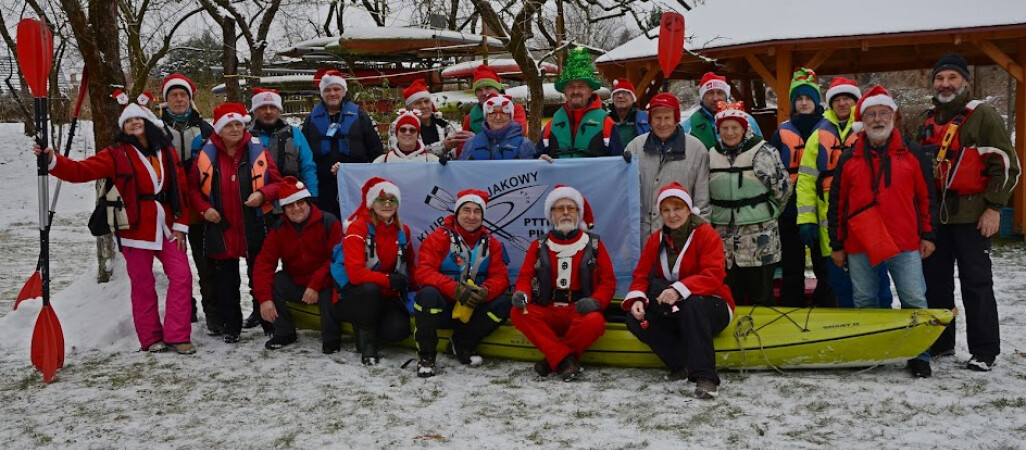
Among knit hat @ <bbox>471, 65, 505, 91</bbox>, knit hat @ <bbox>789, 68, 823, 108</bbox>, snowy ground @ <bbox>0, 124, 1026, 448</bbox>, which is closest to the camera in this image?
snowy ground @ <bbox>0, 124, 1026, 448</bbox>

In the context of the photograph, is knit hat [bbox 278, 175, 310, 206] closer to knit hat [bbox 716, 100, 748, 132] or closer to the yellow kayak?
the yellow kayak

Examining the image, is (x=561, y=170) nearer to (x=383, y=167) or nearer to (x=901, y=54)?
(x=383, y=167)

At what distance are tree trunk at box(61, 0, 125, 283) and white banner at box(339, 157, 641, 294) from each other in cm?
261

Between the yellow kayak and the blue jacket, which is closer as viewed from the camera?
the yellow kayak

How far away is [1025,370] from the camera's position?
4645mm

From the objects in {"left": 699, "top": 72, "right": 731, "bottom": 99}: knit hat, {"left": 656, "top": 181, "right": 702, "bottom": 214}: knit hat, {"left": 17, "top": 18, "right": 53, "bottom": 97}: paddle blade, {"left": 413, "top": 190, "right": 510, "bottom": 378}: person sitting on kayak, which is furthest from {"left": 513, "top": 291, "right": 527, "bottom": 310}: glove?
{"left": 17, "top": 18, "right": 53, "bottom": 97}: paddle blade

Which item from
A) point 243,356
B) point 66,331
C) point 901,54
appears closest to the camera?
point 243,356

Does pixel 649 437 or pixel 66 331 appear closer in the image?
pixel 649 437

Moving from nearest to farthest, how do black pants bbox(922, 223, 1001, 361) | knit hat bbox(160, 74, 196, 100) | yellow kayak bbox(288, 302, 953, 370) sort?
yellow kayak bbox(288, 302, 953, 370), black pants bbox(922, 223, 1001, 361), knit hat bbox(160, 74, 196, 100)

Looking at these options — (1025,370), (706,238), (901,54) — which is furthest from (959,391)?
(901,54)

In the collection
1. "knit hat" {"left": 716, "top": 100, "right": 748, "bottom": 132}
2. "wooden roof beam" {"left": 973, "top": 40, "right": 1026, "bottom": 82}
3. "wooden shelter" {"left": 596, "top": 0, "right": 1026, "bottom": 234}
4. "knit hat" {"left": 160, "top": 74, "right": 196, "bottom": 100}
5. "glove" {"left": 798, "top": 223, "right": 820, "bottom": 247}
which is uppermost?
"wooden shelter" {"left": 596, "top": 0, "right": 1026, "bottom": 234}

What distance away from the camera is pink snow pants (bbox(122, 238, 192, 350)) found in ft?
17.7

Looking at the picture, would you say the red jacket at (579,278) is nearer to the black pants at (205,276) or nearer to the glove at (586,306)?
the glove at (586,306)

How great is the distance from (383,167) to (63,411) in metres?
2.68
